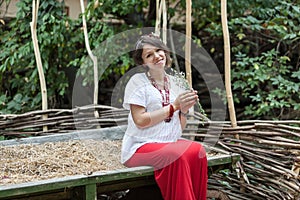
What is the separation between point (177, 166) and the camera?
69.3 inches

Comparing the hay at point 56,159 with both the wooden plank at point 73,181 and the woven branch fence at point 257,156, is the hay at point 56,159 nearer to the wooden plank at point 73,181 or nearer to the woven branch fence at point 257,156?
the wooden plank at point 73,181

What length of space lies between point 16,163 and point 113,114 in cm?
88

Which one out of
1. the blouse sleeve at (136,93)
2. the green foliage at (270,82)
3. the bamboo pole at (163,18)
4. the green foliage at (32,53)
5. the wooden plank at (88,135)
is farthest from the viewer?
the green foliage at (32,53)

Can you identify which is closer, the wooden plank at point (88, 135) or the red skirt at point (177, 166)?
the red skirt at point (177, 166)

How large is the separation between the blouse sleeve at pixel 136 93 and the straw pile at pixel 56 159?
0.29 metres

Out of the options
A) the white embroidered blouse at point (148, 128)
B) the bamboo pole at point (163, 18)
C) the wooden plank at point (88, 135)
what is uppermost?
the bamboo pole at point (163, 18)

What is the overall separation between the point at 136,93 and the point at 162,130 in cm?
18

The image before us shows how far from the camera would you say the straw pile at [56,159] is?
190 centimetres

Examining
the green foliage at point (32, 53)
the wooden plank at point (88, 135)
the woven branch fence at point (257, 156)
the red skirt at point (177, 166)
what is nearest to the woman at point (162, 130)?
the red skirt at point (177, 166)

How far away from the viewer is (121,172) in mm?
1752

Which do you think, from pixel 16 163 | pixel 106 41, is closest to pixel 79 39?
pixel 106 41

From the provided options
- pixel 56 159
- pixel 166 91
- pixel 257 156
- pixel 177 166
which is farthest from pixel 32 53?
pixel 177 166

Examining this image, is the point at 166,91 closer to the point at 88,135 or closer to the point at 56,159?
the point at 56,159

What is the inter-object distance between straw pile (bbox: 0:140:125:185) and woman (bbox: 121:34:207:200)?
175 millimetres
